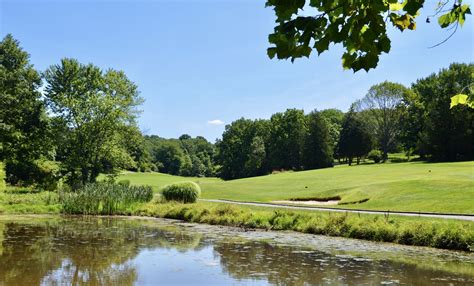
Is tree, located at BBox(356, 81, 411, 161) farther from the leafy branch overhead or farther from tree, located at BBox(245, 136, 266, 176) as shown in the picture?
the leafy branch overhead

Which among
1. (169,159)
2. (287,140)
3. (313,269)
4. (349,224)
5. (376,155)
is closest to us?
(313,269)

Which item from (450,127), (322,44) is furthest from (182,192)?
(450,127)

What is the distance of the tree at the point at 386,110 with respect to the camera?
239 ft

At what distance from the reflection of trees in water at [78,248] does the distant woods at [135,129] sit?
1597 centimetres

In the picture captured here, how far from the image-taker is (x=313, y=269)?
12.1m

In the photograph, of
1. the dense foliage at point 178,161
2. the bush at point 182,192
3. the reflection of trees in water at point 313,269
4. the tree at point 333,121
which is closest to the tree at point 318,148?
the tree at point 333,121

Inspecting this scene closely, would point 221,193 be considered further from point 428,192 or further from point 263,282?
point 263,282

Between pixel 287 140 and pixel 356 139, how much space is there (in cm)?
1491

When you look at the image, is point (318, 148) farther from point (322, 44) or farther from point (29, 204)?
point (322, 44)

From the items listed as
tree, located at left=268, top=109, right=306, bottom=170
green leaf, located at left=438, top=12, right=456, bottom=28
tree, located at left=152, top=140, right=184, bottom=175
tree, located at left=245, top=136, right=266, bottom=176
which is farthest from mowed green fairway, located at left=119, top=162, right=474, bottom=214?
tree, located at left=152, top=140, right=184, bottom=175

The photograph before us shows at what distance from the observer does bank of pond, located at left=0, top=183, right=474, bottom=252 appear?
1641cm

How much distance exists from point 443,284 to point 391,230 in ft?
22.6

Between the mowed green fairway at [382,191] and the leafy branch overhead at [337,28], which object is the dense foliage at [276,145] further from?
the leafy branch overhead at [337,28]

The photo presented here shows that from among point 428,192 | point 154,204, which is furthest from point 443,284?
point 154,204
